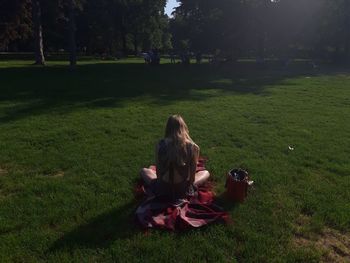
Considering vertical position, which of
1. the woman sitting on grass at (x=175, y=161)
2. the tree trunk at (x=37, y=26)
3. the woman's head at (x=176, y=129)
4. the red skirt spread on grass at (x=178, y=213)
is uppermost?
the tree trunk at (x=37, y=26)

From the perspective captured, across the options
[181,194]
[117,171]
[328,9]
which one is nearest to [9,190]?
[117,171]

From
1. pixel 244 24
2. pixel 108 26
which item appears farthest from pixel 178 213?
pixel 108 26

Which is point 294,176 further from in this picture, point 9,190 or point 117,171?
point 9,190

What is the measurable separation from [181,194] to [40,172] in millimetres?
2856

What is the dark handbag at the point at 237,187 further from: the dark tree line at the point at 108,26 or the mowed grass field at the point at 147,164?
the dark tree line at the point at 108,26

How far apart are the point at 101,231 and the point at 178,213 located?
95 centimetres

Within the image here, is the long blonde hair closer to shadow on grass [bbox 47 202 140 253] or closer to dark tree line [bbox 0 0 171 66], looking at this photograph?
shadow on grass [bbox 47 202 140 253]

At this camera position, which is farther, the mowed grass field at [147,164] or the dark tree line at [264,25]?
the dark tree line at [264,25]

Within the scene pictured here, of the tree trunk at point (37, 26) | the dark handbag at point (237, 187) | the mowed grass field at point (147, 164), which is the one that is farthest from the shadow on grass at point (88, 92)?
the tree trunk at point (37, 26)

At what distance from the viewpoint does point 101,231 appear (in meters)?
5.05

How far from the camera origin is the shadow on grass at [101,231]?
4.75m

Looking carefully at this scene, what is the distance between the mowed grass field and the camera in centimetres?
472

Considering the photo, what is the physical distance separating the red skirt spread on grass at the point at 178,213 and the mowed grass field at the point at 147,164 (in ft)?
0.43

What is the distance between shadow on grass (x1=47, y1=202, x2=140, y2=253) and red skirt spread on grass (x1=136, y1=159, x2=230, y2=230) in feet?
Result: 0.61
